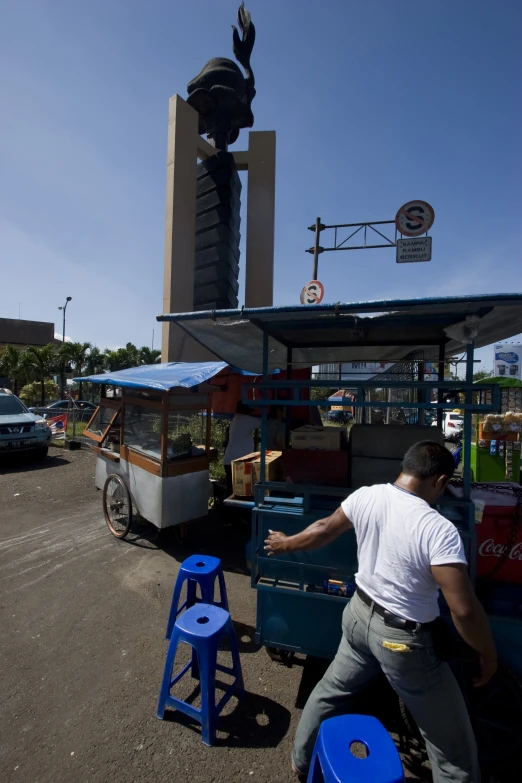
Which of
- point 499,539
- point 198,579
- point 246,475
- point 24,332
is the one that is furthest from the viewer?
point 24,332

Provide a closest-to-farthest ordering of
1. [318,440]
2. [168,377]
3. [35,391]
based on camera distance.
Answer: [318,440] < [168,377] < [35,391]

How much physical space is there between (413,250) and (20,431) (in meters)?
11.0

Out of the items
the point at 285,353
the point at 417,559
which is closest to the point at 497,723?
the point at 417,559

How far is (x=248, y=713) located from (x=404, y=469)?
6.83 feet

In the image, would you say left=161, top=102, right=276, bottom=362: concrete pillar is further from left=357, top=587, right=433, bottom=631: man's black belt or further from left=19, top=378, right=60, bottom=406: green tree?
left=19, top=378, right=60, bottom=406: green tree

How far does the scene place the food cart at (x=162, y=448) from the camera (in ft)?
17.0

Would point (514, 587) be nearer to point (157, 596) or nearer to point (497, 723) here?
point (497, 723)

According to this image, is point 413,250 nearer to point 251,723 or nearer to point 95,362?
point 251,723

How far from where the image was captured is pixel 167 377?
539cm

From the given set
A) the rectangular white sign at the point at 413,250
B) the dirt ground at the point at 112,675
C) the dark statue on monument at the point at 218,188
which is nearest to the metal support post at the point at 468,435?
the dirt ground at the point at 112,675

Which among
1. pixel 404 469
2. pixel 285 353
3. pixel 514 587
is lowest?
pixel 514 587

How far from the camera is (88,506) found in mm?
7316

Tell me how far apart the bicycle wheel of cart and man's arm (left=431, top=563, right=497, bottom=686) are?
0.70m

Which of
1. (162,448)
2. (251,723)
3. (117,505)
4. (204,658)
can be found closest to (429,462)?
(204,658)
